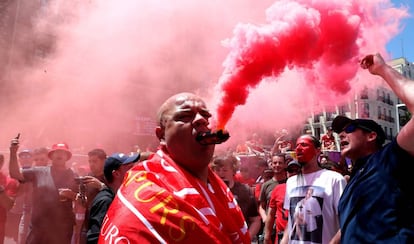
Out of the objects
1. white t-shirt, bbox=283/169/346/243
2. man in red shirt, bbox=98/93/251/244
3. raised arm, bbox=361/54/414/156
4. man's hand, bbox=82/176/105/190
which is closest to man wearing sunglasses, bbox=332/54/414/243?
raised arm, bbox=361/54/414/156

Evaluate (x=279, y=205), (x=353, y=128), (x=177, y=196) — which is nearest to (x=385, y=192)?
(x=353, y=128)

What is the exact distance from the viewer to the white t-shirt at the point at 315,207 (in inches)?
141

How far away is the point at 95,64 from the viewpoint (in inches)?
473

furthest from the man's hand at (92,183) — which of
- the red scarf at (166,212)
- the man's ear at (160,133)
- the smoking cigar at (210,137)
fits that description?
the smoking cigar at (210,137)

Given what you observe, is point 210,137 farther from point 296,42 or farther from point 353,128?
point 296,42

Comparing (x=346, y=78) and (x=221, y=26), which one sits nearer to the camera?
(x=346, y=78)

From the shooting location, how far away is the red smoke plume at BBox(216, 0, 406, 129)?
6523 mm

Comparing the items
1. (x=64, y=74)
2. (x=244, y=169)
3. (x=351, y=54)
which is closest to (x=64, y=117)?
(x=64, y=74)

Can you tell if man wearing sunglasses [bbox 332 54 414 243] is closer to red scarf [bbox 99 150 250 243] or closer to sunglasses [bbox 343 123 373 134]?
sunglasses [bbox 343 123 373 134]

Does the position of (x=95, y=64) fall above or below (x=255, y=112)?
above

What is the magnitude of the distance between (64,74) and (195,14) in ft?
14.7

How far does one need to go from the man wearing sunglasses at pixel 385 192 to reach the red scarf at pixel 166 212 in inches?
35.5

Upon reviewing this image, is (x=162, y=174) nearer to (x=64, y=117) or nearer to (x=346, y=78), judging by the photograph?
(x=346, y=78)

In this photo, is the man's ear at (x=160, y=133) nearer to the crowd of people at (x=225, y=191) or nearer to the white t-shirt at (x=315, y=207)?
the crowd of people at (x=225, y=191)
